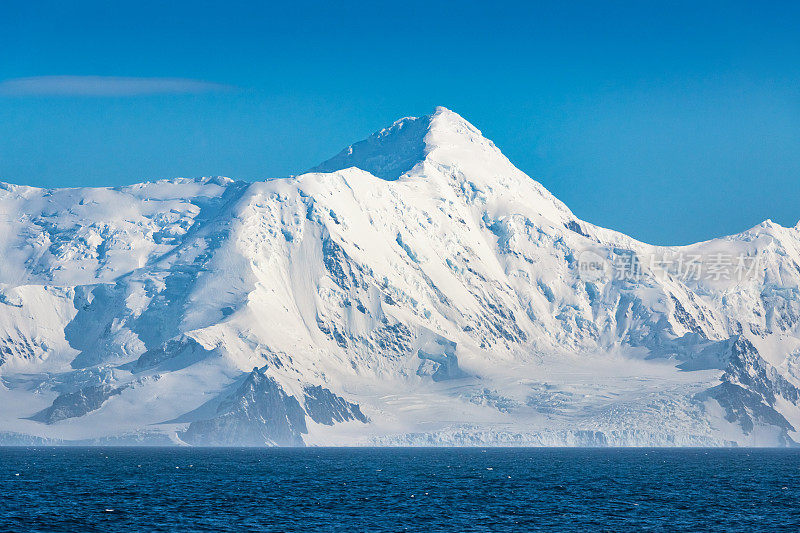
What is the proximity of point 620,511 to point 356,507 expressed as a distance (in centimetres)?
3492

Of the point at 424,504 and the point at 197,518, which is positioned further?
the point at 424,504

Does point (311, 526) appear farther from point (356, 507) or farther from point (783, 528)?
point (783, 528)

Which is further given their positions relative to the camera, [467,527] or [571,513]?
[571,513]

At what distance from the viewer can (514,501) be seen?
194m

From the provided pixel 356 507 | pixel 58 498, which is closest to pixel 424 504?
pixel 356 507

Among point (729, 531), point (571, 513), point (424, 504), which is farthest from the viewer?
point (424, 504)

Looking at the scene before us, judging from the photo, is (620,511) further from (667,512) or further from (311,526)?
(311,526)

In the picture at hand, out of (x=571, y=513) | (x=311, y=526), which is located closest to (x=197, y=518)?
(x=311, y=526)

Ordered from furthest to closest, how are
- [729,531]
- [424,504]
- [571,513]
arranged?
1. [424,504]
2. [571,513]
3. [729,531]

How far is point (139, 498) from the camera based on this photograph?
19088 centimetres

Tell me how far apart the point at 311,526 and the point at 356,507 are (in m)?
23.9

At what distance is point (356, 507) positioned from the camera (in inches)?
7190

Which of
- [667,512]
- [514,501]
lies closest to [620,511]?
[667,512]

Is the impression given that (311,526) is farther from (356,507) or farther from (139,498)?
(139,498)
